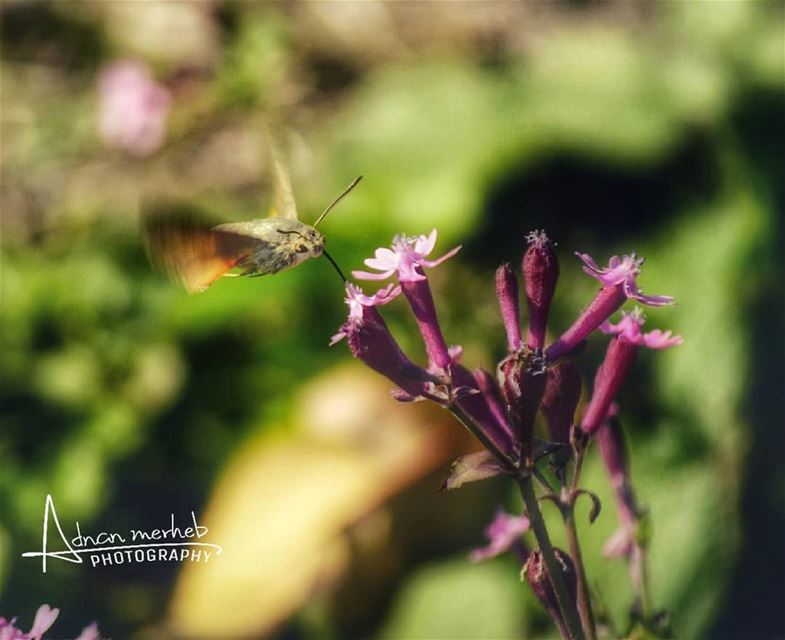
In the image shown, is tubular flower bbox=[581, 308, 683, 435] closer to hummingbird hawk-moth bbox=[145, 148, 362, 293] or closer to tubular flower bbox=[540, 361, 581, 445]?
tubular flower bbox=[540, 361, 581, 445]

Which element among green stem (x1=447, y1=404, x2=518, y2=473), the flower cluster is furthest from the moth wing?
green stem (x1=447, y1=404, x2=518, y2=473)

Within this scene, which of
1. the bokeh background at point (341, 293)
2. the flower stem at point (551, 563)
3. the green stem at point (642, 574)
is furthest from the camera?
the bokeh background at point (341, 293)

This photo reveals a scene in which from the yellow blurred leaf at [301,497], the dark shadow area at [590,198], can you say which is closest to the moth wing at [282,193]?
the yellow blurred leaf at [301,497]

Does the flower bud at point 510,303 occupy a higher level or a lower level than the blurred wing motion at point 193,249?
lower

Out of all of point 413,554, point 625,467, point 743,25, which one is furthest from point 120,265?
point 625,467

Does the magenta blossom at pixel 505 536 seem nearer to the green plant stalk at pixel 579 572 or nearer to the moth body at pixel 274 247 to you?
the green plant stalk at pixel 579 572

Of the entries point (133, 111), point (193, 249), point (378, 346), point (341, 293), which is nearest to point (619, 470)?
point (378, 346)
